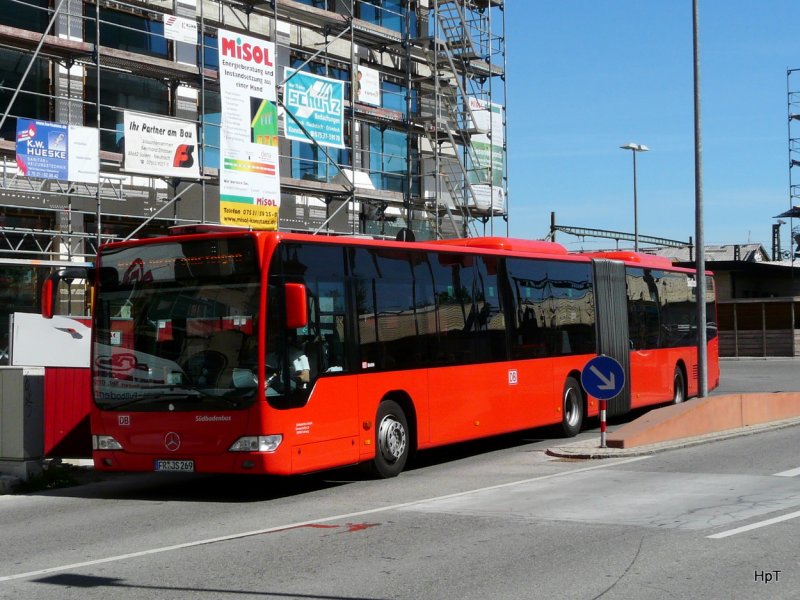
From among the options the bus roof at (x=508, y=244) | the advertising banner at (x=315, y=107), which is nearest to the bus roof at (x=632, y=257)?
the bus roof at (x=508, y=244)

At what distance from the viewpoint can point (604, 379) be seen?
16.3m

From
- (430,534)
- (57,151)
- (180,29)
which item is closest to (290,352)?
(430,534)

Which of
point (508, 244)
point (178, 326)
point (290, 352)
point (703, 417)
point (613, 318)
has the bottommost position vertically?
point (703, 417)

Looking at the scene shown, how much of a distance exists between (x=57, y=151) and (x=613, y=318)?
11.7 meters

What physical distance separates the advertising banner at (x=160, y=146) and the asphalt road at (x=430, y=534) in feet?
36.5

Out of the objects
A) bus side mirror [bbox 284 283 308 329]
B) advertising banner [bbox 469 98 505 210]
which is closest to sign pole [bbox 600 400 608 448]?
bus side mirror [bbox 284 283 308 329]

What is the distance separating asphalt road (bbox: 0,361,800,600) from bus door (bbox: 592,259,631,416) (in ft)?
18.1

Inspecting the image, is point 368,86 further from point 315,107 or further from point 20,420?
point 20,420

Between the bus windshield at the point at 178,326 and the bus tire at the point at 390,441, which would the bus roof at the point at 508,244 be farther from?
the bus windshield at the point at 178,326

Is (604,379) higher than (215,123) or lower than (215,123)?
lower

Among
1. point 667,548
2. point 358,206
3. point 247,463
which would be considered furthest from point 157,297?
point 358,206

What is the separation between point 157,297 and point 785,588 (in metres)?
7.92

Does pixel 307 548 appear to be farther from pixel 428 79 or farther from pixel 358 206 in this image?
pixel 428 79

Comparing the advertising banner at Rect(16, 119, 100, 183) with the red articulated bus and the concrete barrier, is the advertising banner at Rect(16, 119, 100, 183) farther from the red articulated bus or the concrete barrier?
the concrete barrier
